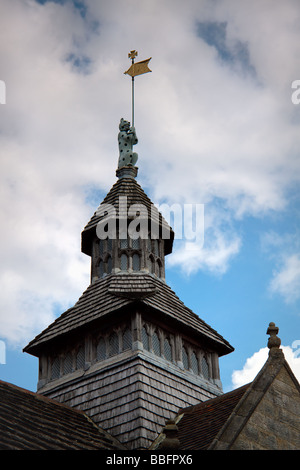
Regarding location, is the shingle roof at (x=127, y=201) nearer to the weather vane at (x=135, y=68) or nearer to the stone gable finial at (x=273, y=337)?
the weather vane at (x=135, y=68)

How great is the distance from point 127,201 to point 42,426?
28.7 ft

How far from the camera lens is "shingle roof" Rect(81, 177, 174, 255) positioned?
20.2 m

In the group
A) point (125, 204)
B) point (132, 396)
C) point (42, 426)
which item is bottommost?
point (42, 426)

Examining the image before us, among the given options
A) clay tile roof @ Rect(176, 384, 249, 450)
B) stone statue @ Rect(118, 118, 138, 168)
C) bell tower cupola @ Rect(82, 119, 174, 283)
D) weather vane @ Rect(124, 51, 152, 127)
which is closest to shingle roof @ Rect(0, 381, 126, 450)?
clay tile roof @ Rect(176, 384, 249, 450)

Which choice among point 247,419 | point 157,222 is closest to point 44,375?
point 157,222

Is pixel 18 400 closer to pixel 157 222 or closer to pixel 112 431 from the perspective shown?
pixel 112 431

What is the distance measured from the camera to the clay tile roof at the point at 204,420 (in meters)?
13.0

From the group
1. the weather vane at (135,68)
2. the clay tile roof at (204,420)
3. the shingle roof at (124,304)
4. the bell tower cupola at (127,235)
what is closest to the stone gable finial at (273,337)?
the clay tile roof at (204,420)

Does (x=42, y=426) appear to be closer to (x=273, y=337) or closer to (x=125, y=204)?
(x=273, y=337)

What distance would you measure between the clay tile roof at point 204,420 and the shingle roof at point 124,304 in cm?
274

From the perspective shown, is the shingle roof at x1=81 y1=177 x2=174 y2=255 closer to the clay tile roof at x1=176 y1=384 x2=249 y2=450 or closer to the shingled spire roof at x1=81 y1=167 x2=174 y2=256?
the shingled spire roof at x1=81 y1=167 x2=174 y2=256

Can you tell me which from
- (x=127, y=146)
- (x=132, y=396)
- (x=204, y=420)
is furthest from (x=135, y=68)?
(x=204, y=420)

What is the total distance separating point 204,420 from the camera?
1426 centimetres
